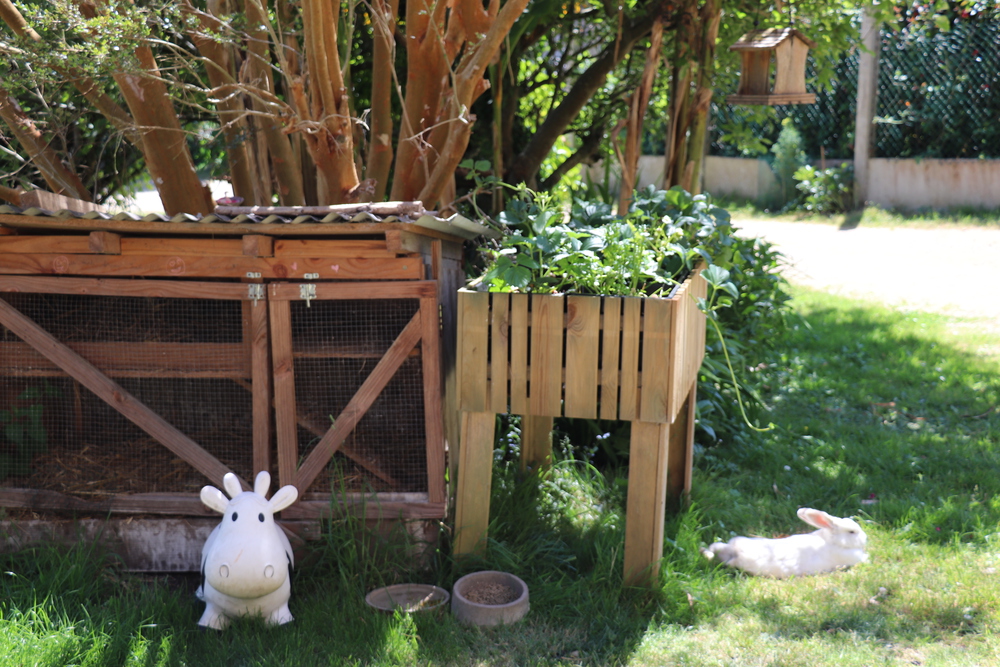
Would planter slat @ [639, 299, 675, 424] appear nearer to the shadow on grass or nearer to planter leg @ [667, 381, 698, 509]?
planter leg @ [667, 381, 698, 509]

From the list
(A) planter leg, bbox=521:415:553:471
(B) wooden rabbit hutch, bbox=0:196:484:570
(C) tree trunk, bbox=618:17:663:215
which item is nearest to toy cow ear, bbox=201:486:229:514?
(B) wooden rabbit hutch, bbox=0:196:484:570

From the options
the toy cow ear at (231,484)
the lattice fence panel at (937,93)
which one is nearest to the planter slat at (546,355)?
the toy cow ear at (231,484)

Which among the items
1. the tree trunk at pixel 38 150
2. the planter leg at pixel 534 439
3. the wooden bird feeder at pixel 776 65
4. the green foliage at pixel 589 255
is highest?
the wooden bird feeder at pixel 776 65

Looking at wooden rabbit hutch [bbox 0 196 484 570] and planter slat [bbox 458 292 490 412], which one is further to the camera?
wooden rabbit hutch [bbox 0 196 484 570]

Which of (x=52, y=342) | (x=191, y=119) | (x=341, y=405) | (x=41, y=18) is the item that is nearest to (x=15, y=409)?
(x=52, y=342)

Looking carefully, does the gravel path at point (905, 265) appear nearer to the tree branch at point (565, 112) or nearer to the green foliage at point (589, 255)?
the tree branch at point (565, 112)

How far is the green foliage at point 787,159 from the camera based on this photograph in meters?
13.3

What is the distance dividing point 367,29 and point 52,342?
3055 millimetres

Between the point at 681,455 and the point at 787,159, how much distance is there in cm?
1053

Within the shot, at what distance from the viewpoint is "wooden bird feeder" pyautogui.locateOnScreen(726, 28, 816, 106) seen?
16.9 feet

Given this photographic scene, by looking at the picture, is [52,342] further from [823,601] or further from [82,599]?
[823,601]

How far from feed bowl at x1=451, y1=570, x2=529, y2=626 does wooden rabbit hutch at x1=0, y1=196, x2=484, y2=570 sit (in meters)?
0.33

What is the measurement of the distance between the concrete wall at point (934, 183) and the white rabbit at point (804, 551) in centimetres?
986

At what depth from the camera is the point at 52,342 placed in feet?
11.2
